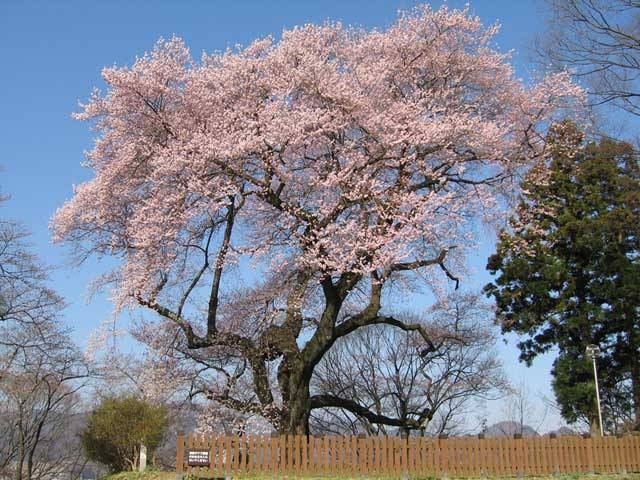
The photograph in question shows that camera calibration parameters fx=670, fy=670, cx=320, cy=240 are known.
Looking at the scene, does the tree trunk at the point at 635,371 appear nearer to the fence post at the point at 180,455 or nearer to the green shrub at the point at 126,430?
the green shrub at the point at 126,430

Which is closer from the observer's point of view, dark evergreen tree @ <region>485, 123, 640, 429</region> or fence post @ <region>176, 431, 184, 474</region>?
fence post @ <region>176, 431, 184, 474</region>

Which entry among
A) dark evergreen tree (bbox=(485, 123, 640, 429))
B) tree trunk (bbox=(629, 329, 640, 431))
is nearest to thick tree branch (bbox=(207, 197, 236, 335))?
dark evergreen tree (bbox=(485, 123, 640, 429))

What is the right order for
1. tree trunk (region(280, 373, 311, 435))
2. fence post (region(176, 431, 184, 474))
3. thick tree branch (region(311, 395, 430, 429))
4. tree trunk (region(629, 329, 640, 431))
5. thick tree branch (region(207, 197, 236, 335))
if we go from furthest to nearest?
tree trunk (region(629, 329, 640, 431)), thick tree branch (region(311, 395, 430, 429)), thick tree branch (region(207, 197, 236, 335)), tree trunk (region(280, 373, 311, 435)), fence post (region(176, 431, 184, 474))

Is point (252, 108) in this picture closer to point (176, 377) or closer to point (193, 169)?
point (193, 169)

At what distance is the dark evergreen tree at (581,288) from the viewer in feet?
78.2

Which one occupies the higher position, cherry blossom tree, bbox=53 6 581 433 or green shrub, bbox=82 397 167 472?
cherry blossom tree, bbox=53 6 581 433

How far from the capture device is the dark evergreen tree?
23.8 m

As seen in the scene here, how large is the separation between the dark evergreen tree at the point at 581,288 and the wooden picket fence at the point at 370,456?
32.3 ft

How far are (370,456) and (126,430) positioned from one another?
6.99 metres

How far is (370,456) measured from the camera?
13.6 metres

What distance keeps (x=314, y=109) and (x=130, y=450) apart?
32.5ft

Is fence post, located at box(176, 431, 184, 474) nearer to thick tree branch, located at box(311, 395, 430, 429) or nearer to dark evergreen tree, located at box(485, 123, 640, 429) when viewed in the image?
thick tree branch, located at box(311, 395, 430, 429)

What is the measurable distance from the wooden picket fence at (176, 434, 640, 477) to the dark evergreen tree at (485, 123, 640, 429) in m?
9.84

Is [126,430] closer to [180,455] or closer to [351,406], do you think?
[180,455]
